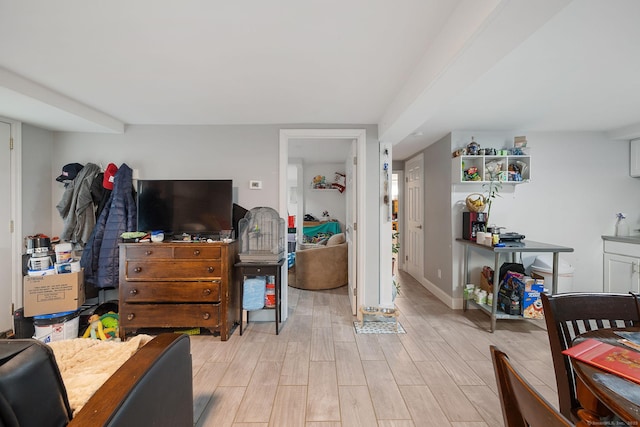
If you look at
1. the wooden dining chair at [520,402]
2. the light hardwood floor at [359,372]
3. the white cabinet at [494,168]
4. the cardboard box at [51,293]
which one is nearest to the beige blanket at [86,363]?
the light hardwood floor at [359,372]

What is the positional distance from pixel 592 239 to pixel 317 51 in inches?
158

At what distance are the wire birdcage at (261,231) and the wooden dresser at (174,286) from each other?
351 mm

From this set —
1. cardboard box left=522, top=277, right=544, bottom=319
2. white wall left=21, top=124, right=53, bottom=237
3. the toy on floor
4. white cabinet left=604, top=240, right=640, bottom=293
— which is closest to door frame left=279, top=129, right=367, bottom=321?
cardboard box left=522, top=277, right=544, bottom=319

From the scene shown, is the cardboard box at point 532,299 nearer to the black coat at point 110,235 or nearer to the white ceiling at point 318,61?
the white ceiling at point 318,61

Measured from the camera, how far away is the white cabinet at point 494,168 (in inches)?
119

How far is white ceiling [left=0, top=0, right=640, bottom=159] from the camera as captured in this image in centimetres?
128

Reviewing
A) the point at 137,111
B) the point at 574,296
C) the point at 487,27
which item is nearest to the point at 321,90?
the point at 487,27

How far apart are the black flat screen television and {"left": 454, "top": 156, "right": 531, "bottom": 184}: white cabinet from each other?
8.88 feet

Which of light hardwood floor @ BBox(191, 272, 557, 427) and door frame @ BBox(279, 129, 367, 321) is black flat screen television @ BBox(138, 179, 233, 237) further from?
light hardwood floor @ BBox(191, 272, 557, 427)

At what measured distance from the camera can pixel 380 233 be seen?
2.96m

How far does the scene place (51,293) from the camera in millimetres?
2434

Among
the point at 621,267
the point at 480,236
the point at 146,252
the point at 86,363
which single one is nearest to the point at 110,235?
the point at 146,252

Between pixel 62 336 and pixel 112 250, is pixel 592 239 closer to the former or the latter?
pixel 112 250

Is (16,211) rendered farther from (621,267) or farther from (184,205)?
(621,267)
